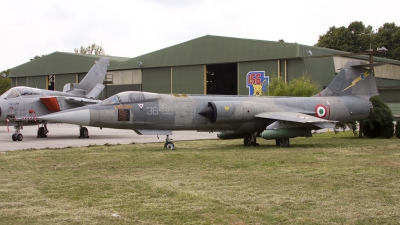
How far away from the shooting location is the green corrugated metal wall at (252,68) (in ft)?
120

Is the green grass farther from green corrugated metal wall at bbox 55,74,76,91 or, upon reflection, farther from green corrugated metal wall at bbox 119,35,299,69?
green corrugated metal wall at bbox 55,74,76,91

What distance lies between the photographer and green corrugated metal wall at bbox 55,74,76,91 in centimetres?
4972

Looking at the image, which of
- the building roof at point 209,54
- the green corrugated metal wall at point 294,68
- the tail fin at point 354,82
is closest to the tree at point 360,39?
the building roof at point 209,54

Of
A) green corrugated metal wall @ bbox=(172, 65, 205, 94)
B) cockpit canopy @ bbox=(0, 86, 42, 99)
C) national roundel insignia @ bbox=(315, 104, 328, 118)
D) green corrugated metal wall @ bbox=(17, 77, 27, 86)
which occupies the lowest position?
national roundel insignia @ bbox=(315, 104, 328, 118)

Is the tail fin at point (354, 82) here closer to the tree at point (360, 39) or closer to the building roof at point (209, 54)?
the building roof at point (209, 54)

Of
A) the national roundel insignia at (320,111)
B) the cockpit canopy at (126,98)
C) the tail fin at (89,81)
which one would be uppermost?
the tail fin at (89,81)

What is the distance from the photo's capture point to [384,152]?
1348 centimetres

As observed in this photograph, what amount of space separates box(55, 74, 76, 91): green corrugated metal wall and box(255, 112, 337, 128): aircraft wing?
37444 millimetres

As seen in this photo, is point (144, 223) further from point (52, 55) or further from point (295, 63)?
point (52, 55)

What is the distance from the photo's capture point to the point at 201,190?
7.37 m

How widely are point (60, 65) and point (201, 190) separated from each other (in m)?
46.2

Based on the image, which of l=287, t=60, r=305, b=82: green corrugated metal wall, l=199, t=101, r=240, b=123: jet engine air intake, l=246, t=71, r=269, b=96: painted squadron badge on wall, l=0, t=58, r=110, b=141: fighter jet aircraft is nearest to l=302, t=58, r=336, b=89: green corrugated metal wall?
l=287, t=60, r=305, b=82: green corrugated metal wall

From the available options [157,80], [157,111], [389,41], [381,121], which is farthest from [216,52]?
[389,41]

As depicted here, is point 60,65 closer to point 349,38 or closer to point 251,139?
point 251,139
